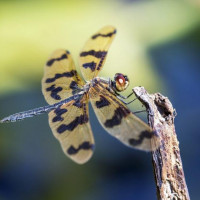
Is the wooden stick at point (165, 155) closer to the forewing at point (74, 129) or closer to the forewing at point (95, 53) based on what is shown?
the forewing at point (74, 129)

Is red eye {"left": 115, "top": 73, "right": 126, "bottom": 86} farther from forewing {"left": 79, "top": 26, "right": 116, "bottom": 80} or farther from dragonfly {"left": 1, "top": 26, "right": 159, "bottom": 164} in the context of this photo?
forewing {"left": 79, "top": 26, "right": 116, "bottom": 80}

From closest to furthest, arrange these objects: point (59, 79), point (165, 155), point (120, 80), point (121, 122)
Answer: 1. point (165, 155)
2. point (121, 122)
3. point (120, 80)
4. point (59, 79)

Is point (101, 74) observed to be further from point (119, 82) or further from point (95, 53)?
point (119, 82)

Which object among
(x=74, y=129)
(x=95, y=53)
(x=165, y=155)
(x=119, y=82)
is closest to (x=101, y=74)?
(x=95, y=53)

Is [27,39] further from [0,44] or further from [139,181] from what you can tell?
[139,181]

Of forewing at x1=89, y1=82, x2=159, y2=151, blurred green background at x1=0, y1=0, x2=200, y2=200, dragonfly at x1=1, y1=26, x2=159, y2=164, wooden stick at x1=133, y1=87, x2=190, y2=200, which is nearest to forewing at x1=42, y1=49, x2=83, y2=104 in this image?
dragonfly at x1=1, y1=26, x2=159, y2=164

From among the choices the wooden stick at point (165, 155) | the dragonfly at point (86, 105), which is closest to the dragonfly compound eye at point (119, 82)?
the dragonfly at point (86, 105)

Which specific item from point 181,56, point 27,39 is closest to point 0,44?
point 27,39
